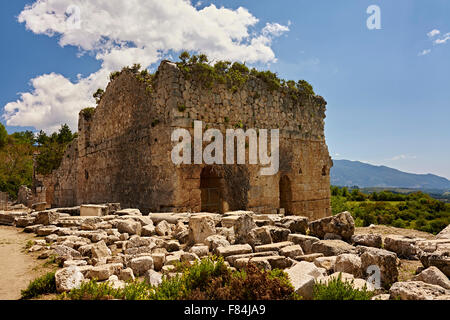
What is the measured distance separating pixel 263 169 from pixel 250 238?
696cm

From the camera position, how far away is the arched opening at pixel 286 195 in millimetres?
14359

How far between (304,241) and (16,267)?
16.0 ft

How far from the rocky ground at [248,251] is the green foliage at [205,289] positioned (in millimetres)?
273

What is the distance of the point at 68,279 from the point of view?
4.13 m

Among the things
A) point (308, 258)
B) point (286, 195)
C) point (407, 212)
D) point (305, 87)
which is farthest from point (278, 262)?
point (407, 212)

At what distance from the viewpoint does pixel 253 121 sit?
12.7 m

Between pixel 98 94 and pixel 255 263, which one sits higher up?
pixel 98 94

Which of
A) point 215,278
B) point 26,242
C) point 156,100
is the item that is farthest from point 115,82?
point 215,278

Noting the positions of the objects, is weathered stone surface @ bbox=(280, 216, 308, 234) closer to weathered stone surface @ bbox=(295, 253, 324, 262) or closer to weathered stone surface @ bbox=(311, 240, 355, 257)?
weathered stone surface @ bbox=(311, 240, 355, 257)

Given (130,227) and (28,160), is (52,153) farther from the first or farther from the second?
(130,227)

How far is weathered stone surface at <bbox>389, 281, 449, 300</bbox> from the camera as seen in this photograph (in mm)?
3309

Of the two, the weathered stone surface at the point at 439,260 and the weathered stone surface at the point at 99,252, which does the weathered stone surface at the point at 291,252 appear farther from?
the weathered stone surface at the point at 99,252

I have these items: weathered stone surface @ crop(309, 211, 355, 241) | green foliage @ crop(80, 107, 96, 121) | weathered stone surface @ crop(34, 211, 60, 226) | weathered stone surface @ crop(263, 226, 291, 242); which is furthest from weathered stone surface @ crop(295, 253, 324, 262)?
green foliage @ crop(80, 107, 96, 121)

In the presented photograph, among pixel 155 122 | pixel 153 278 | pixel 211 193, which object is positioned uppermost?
pixel 155 122
